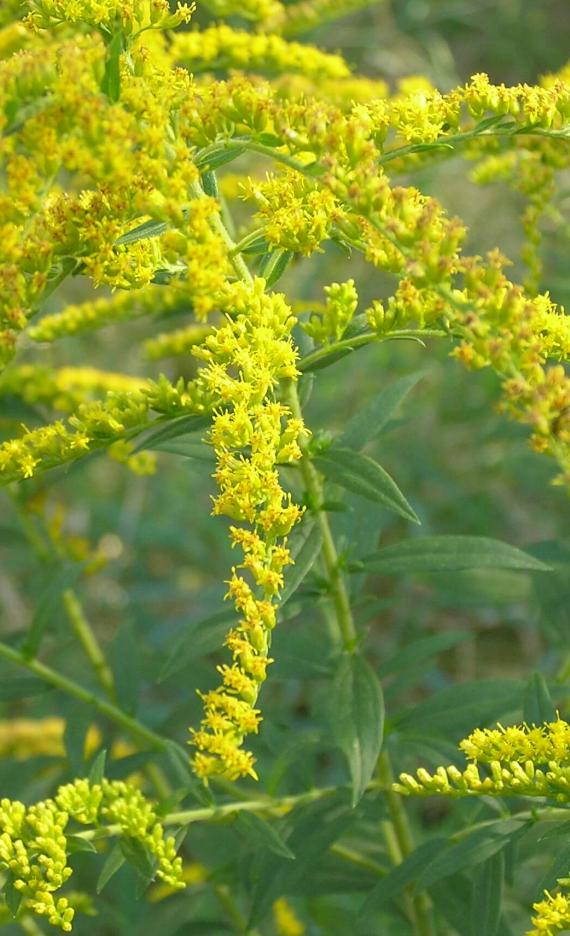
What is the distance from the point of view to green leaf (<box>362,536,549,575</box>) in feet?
7.70

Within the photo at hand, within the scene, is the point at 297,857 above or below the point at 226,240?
below

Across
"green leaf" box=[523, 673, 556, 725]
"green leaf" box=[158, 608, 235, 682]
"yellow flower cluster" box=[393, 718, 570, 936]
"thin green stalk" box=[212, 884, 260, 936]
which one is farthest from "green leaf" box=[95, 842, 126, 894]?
"thin green stalk" box=[212, 884, 260, 936]

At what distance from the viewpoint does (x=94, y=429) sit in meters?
2.21

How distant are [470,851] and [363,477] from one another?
81 centimetres

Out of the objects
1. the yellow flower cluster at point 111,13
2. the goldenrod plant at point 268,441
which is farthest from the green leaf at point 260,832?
the yellow flower cluster at point 111,13

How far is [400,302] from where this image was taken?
2035 mm

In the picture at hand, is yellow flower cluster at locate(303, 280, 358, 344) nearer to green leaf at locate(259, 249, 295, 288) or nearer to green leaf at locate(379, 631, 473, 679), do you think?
green leaf at locate(259, 249, 295, 288)

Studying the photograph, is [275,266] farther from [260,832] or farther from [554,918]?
[554,918]

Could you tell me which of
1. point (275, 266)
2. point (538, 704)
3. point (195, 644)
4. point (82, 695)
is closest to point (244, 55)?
point (275, 266)

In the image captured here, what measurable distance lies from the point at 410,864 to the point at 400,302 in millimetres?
1239

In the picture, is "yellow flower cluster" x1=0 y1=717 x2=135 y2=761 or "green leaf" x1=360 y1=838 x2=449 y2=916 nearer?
"green leaf" x1=360 y1=838 x2=449 y2=916

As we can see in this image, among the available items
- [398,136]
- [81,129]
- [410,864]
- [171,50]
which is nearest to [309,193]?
[398,136]

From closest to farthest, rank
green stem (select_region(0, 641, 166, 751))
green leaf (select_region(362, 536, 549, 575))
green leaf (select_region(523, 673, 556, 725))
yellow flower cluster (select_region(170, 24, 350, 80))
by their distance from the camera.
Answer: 1. green leaf (select_region(362, 536, 549, 575))
2. green leaf (select_region(523, 673, 556, 725))
3. green stem (select_region(0, 641, 166, 751))
4. yellow flower cluster (select_region(170, 24, 350, 80))

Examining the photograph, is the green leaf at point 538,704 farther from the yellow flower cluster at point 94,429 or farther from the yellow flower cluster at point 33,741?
the yellow flower cluster at point 33,741
